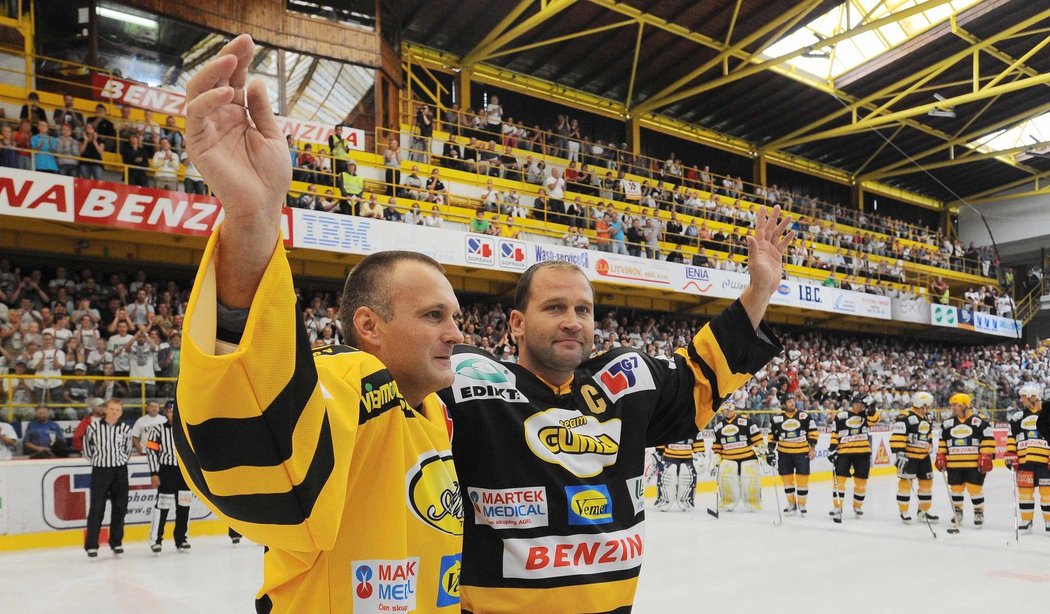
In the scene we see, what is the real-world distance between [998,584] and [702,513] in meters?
6.12

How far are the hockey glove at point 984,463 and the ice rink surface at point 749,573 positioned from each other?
0.92m

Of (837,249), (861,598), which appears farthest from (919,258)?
(861,598)

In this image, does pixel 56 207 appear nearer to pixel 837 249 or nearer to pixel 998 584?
pixel 998 584

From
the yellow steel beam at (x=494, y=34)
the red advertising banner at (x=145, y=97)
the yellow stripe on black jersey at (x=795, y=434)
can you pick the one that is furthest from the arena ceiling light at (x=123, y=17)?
the yellow stripe on black jersey at (x=795, y=434)

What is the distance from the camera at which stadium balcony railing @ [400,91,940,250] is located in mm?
21219

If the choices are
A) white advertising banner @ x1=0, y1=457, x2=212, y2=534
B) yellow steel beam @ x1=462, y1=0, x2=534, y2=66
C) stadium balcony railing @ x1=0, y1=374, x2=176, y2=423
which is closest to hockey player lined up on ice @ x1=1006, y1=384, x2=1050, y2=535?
white advertising banner @ x1=0, y1=457, x2=212, y2=534

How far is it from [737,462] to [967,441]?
3.62 meters

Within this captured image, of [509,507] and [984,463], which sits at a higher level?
[509,507]

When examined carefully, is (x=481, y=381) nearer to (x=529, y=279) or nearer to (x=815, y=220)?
(x=529, y=279)

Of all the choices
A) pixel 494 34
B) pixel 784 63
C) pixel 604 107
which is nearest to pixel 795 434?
pixel 494 34

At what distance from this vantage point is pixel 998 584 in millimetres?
7777

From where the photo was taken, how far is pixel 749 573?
8242 mm

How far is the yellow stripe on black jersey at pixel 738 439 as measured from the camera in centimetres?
1359

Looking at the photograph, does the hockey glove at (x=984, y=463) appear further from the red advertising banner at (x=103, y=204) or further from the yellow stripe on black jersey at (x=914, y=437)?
the red advertising banner at (x=103, y=204)
